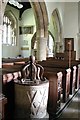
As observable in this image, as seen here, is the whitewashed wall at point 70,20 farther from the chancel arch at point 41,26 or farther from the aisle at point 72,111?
the aisle at point 72,111

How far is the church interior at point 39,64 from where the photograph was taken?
3.12 meters

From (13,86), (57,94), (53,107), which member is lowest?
(53,107)

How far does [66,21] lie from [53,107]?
40.5 ft

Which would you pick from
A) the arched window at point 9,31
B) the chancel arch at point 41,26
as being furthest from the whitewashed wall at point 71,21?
the chancel arch at point 41,26

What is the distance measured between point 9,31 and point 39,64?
10361 millimetres

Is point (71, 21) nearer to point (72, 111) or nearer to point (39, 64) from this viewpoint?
point (39, 64)

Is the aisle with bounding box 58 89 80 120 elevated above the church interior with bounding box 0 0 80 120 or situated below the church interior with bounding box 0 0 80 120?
below

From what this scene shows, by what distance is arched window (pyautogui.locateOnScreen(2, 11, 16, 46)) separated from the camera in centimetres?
1513

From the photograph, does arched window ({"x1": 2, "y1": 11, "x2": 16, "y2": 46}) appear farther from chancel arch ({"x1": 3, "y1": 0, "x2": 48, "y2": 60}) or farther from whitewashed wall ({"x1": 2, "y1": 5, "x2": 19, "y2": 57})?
chancel arch ({"x1": 3, "y1": 0, "x2": 48, "y2": 60})

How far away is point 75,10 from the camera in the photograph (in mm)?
15148

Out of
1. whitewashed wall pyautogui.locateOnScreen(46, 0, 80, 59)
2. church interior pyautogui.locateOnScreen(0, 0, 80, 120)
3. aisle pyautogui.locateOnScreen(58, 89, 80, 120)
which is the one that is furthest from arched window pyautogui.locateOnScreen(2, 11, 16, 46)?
aisle pyautogui.locateOnScreen(58, 89, 80, 120)

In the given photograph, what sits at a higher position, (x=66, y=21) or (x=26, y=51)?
(x=66, y=21)

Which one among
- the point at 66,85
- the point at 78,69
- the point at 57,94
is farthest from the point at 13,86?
the point at 78,69

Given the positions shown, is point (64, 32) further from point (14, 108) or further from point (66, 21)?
point (14, 108)
